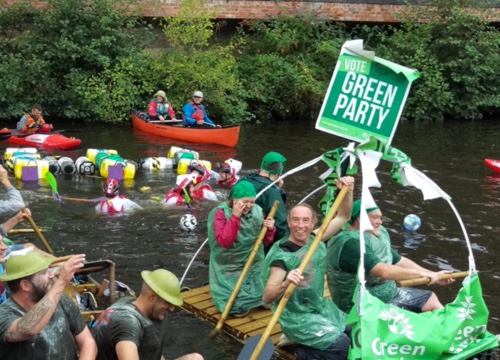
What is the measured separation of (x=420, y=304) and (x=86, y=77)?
60.3ft

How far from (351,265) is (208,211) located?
23.0ft

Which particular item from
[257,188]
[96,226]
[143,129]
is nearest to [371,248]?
[257,188]

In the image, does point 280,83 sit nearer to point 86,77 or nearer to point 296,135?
point 296,135

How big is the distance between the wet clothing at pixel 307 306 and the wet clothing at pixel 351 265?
270 millimetres

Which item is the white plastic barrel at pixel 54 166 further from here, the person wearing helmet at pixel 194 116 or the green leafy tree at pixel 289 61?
the green leafy tree at pixel 289 61

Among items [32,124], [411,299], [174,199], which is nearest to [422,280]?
[411,299]

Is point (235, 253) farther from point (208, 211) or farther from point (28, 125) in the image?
point (28, 125)

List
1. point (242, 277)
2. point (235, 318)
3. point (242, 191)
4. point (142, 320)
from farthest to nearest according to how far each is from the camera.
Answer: point (235, 318)
point (242, 277)
point (242, 191)
point (142, 320)

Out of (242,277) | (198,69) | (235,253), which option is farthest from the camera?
(198,69)

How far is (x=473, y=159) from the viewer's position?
19.8m

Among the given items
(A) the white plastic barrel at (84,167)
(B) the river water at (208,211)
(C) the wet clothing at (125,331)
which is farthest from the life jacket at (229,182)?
(C) the wet clothing at (125,331)

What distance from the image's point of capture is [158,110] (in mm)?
21969

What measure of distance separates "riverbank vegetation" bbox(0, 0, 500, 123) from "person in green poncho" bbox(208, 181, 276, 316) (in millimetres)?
16115

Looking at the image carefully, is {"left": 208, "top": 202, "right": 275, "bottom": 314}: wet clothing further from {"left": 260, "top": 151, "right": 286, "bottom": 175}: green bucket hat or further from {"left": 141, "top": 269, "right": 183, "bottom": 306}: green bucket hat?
{"left": 141, "top": 269, "right": 183, "bottom": 306}: green bucket hat
